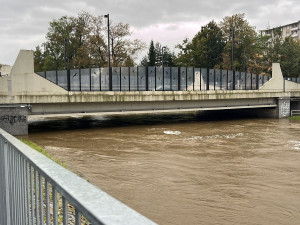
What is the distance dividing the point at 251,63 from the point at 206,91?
35.6 metres

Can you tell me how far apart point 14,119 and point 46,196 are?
24601 millimetres

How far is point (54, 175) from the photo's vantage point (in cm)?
172

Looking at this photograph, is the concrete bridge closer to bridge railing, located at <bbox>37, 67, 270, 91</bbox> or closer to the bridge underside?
the bridge underside

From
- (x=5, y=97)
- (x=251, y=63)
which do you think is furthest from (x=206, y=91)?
(x=251, y=63)

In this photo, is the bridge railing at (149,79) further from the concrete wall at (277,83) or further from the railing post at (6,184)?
the railing post at (6,184)

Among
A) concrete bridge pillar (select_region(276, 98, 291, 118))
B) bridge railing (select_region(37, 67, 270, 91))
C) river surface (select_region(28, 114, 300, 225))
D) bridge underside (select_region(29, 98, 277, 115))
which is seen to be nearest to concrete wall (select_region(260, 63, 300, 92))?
bridge railing (select_region(37, 67, 270, 91))

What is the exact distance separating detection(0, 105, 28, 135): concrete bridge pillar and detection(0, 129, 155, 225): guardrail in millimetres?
22364

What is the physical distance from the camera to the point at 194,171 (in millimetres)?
14219

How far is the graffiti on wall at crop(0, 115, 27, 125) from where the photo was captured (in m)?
24.3

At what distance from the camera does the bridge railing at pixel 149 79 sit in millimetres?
29250

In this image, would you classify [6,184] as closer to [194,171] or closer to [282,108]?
[194,171]

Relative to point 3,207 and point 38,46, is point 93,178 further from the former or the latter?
point 38,46

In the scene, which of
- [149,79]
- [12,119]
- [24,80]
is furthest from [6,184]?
[149,79]

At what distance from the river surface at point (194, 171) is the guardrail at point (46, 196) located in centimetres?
589
